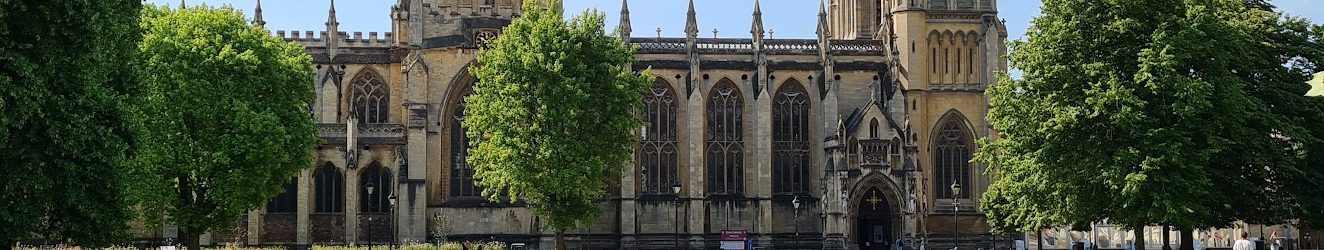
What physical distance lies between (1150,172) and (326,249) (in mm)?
25707

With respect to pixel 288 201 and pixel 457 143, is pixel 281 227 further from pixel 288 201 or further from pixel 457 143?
pixel 457 143

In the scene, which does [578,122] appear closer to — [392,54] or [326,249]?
[326,249]

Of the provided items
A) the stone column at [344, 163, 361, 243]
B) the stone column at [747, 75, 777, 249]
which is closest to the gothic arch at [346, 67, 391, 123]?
the stone column at [344, 163, 361, 243]

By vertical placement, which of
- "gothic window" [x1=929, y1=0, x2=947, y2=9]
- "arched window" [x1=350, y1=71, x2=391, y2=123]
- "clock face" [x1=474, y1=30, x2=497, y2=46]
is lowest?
"arched window" [x1=350, y1=71, x2=391, y2=123]

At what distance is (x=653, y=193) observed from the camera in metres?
63.6

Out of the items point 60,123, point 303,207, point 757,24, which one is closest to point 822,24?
point 757,24

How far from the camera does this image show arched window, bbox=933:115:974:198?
64125mm

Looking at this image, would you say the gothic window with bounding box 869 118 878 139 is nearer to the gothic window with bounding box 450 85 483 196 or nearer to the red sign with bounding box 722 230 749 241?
the red sign with bounding box 722 230 749 241

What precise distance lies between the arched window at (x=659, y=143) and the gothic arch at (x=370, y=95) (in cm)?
1065

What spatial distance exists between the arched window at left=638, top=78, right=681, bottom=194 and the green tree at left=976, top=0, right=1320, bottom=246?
23.1m

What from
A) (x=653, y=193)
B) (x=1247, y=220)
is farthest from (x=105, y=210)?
(x=653, y=193)

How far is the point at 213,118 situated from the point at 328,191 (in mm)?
15415

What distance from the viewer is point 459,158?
201 ft

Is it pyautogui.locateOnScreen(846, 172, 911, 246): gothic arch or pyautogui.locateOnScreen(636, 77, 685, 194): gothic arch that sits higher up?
pyautogui.locateOnScreen(636, 77, 685, 194): gothic arch
